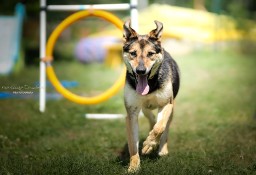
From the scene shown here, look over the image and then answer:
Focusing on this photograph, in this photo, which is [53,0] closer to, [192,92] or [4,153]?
[192,92]

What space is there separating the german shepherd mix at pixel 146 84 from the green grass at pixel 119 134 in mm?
294

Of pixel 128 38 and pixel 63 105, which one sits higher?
pixel 128 38

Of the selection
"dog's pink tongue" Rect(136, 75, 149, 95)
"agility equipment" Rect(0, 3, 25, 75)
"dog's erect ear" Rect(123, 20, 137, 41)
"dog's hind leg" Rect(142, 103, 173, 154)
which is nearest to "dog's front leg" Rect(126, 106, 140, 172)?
"dog's hind leg" Rect(142, 103, 173, 154)

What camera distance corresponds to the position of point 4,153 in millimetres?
6527

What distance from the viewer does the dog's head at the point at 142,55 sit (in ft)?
17.2

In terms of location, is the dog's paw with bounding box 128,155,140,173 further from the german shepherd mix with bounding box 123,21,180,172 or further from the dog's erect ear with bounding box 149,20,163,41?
the dog's erect ear with bounding box 149,20,163,41

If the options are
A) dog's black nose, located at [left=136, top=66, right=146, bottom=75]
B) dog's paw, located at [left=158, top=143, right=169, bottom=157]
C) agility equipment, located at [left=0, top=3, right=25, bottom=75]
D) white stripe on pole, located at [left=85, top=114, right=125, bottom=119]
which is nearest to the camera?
dog's black nose, located at [left=136, top=66, right=146, bottom=75]

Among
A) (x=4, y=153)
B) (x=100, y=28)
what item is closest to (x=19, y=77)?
(x=4, y=153)

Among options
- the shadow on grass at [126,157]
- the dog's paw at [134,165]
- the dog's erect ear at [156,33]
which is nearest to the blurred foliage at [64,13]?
the shadow on grass at [126,157]

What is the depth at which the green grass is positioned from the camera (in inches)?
216

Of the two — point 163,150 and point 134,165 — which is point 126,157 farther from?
point 134,165

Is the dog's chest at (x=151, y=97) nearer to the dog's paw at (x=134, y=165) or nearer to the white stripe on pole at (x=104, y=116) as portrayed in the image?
the dog's paw at (x=134, y=165)

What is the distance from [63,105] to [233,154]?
14.4 ft

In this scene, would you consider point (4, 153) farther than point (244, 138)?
No
